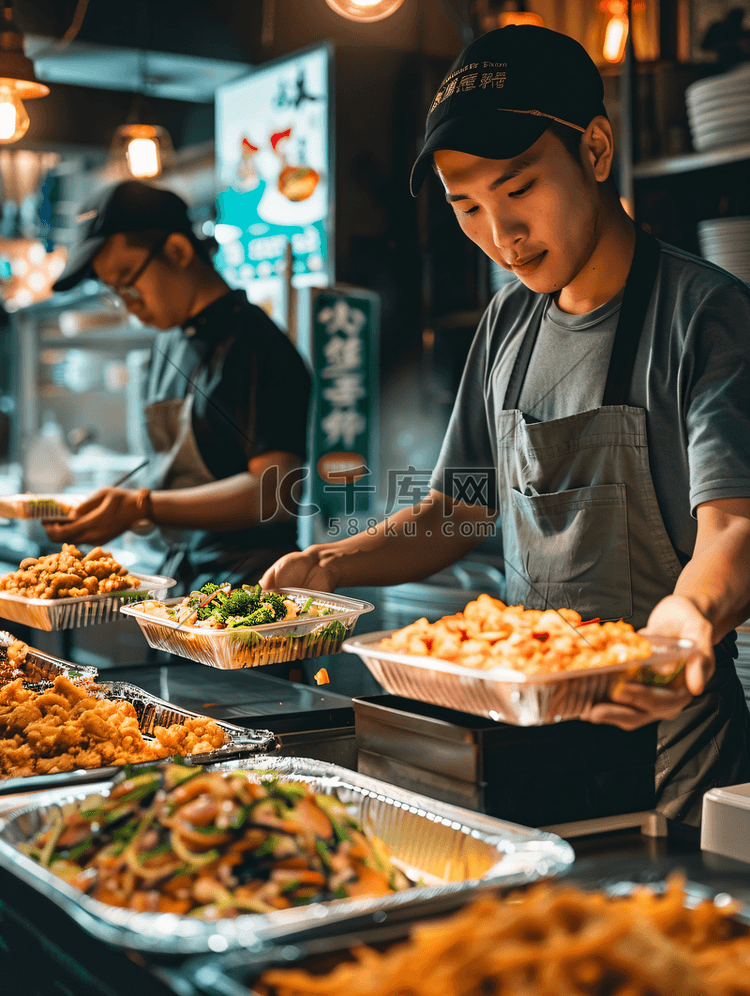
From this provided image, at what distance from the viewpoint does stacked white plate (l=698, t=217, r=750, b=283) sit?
297cm

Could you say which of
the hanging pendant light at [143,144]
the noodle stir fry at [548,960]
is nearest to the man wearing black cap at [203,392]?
the hanging pendant light at [143,144]

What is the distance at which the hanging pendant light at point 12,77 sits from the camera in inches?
112

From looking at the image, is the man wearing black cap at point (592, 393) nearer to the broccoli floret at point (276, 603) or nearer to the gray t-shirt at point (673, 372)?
the gray t-shirt at point (673, 372)

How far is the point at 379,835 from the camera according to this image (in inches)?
46.0

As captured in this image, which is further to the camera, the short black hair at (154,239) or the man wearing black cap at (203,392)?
the short black hair at (154,239)

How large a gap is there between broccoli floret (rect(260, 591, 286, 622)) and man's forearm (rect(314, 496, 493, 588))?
0.93ft

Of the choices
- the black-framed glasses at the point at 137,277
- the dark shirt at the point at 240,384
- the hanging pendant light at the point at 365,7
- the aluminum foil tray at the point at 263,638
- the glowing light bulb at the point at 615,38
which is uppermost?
the glowing light bulb at the point at 615,38

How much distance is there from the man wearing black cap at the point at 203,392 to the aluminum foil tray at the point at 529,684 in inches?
60.1

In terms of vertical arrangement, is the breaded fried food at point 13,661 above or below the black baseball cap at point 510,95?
below

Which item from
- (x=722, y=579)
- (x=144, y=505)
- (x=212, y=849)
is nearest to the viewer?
(x=212, y=849)

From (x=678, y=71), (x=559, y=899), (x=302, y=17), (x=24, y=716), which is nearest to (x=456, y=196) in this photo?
(x=24, y=716)

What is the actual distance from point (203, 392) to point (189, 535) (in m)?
0.38

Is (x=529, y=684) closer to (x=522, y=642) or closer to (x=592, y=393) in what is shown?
(x=522, y=642)

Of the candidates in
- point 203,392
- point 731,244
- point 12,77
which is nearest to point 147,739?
point 203,392
